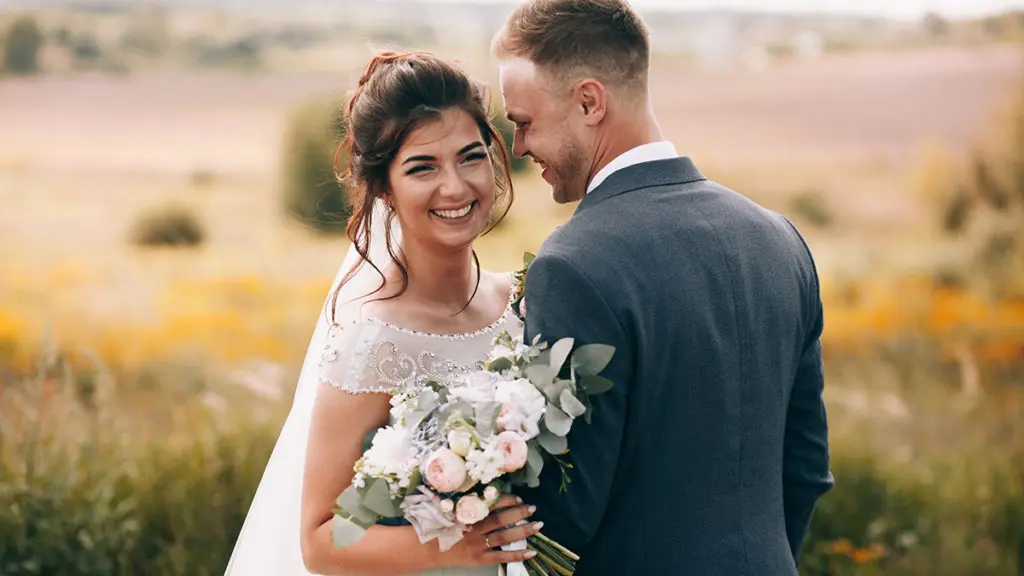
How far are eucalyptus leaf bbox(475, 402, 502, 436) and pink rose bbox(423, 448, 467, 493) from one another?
78mm

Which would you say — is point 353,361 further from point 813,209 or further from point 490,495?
point 813,209

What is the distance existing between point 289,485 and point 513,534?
129 centimetres

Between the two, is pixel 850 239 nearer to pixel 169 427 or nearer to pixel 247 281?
pixel 247 281

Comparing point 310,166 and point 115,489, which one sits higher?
point 310,166

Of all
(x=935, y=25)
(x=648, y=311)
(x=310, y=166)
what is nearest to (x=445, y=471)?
(x=648, y=311)

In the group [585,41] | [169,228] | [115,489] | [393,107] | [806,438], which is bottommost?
[115,489]

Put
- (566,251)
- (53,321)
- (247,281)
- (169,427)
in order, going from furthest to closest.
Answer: (247,281) → (53,321) → (169,427) → (566,251)

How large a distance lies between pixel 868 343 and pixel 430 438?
5.38 meters

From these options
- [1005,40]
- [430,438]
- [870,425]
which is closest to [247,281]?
[870,425]

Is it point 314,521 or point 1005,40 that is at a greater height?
point 1005,40

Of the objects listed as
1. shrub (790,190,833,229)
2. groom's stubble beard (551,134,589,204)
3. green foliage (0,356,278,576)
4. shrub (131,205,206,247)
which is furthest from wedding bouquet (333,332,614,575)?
shrub (790,190,833,229)

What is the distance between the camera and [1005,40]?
24.6ft

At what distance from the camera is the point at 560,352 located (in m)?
2.01

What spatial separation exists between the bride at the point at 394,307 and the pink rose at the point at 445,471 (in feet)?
0.80
